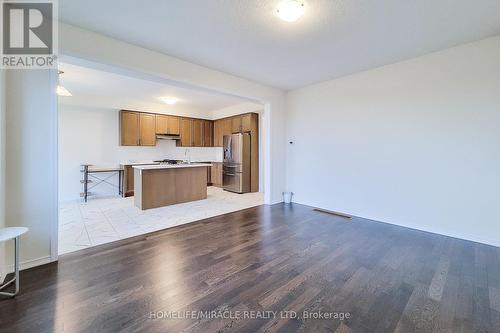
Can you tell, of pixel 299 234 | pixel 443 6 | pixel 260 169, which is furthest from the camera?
pixel 260 169

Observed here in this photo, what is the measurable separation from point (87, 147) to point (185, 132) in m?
2.73

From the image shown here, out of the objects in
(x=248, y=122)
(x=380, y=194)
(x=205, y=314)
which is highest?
(x=248, y=122)

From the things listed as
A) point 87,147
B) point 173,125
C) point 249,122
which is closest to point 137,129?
point 173,125

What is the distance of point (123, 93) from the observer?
5.51 meters

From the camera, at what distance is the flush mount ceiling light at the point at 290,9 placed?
Result: 6.87 ft

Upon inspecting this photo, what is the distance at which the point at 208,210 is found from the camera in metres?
4.53

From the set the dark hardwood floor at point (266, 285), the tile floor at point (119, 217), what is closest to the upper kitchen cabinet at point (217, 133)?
the tile floor at point (119, 217)

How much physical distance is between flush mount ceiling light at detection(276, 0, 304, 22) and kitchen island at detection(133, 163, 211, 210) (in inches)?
148

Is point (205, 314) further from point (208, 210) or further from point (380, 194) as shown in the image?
point (380, 194)

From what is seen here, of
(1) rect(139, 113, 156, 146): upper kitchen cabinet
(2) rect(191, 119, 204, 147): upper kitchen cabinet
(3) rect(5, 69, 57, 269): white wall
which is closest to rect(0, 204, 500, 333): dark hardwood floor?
(3) rect(5, 69, 57, 269): white wall

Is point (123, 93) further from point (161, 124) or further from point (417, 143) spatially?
point (417, 143)

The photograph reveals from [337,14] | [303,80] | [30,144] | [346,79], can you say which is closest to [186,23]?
[337,14]

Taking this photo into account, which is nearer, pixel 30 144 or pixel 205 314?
pixel 205 314

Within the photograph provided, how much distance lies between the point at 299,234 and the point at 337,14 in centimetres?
278
